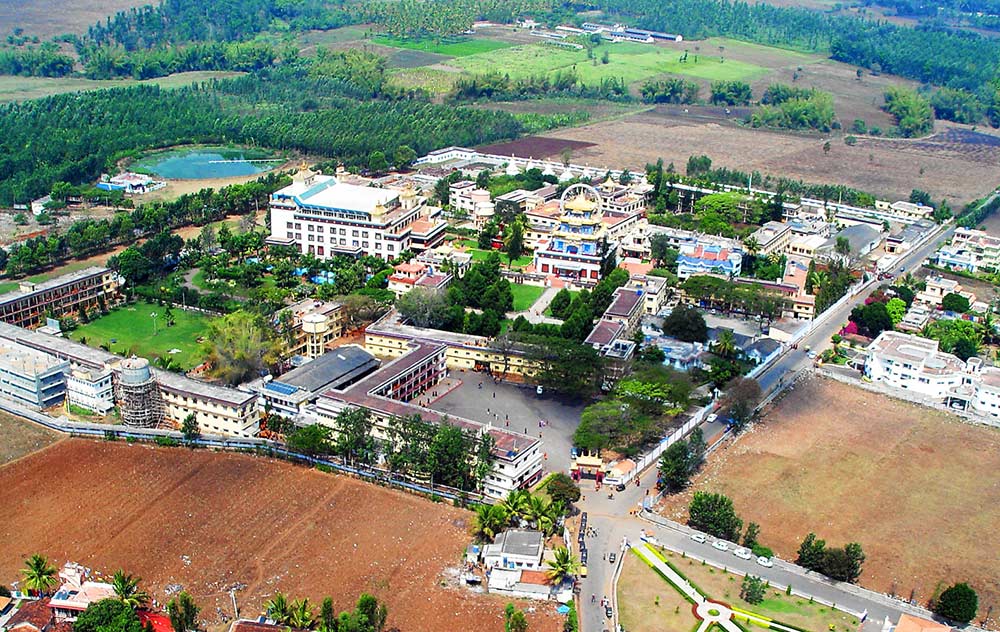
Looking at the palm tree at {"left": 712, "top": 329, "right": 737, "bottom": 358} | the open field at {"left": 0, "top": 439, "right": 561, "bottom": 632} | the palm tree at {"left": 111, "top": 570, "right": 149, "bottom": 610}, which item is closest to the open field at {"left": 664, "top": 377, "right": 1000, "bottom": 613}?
the palm tree at {"left": 712, "top": 329, "right": 737, "bottom": 358}

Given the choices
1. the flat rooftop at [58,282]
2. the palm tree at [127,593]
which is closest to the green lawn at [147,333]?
the flat rooftop at [58,282]

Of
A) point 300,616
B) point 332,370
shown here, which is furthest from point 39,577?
point 332,370

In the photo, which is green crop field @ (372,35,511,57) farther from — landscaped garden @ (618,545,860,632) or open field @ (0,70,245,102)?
landscaped garden @ (618,545,860,632)

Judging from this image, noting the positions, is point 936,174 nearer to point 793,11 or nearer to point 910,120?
point 910,120

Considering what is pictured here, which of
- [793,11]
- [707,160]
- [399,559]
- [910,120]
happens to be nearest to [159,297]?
[399,559]

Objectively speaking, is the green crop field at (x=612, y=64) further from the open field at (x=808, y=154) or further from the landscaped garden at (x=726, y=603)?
the landscaped garden at (x=726, y=603)

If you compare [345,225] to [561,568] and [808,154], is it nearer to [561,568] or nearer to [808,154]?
[561,568]
